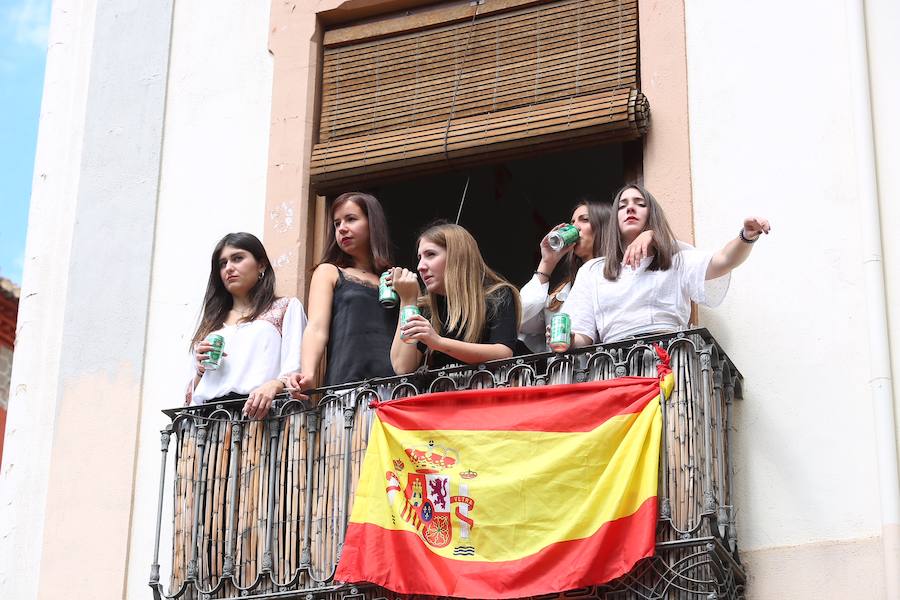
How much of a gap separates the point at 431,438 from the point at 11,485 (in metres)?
2.80

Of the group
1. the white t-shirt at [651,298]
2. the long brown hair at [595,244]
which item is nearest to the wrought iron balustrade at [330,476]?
the white t-shirt at [651,298]

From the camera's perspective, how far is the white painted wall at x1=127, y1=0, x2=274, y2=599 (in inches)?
409

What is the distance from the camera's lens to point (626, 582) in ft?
27.0

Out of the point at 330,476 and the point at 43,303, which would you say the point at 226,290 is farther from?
the point at 43,303

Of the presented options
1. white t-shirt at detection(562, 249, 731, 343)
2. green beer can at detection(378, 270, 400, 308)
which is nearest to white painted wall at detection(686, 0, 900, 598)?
white t-shirt at detection(562, 249, 731, 343)

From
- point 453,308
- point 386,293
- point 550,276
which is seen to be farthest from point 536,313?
point 386,293

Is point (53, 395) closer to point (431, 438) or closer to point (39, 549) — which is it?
point (39, 549)

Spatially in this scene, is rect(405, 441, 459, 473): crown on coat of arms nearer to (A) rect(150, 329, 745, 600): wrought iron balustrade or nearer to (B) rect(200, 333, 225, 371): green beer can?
(A) rect(150, 329, 745, 600): wrought iron balustrade

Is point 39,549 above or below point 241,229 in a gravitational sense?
below

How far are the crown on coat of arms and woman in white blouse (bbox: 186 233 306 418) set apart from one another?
0.85 metres

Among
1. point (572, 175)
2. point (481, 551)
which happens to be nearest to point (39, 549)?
point (481, 551)

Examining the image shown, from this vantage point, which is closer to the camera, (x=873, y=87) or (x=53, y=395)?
(x=873, y=87)

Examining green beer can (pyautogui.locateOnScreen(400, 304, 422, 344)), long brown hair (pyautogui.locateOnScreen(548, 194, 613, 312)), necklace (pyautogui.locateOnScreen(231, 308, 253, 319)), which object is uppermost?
→ long brown hair (pyautogui.locateOnScreen(548, 194, 613, 312))

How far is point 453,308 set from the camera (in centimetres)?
912
